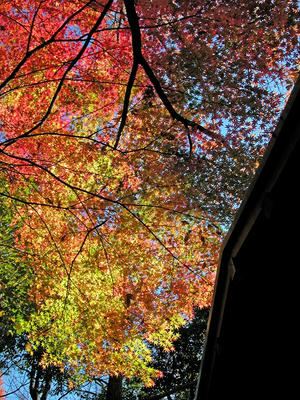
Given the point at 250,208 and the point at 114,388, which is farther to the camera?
the point at 114,388

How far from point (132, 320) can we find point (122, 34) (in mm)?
12037

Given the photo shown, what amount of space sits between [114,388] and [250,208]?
563 inches

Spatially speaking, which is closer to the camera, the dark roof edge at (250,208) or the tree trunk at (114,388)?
the dark roof edge at (250,208)

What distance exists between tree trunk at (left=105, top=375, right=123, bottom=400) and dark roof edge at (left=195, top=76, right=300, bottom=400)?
12.5 m

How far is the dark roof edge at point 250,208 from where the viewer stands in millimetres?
1677

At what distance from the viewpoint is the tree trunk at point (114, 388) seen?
527 inches

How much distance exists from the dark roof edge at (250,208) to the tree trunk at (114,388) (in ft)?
41.1

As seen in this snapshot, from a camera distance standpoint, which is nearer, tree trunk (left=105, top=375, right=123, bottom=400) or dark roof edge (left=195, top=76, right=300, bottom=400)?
dark roof edge (left=195, top=76, right=300, bottom=400)

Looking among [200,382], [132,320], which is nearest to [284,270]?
[200,382]

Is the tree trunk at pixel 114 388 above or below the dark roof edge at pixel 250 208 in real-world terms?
below

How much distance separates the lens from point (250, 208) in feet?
6.69

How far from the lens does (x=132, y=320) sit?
577 inches

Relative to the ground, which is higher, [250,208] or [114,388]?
[250,208]

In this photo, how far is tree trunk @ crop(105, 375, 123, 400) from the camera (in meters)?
13.4
